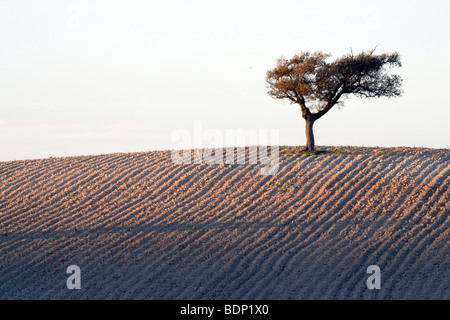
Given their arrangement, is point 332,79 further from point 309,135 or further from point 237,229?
point 237,229

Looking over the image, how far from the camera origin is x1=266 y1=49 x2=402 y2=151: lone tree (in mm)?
21234

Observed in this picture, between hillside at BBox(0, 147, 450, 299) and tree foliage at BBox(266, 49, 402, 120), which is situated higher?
tree foliage at BBox(266, 49, 402, 120)

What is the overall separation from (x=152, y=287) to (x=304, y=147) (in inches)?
473

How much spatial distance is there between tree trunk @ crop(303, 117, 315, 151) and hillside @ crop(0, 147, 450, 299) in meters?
0.72

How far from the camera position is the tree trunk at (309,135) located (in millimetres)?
21719

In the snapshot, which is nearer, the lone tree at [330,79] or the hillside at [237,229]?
the hillside at [237,229]

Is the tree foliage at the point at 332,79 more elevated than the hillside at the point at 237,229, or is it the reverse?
the tree foliage at the point at 332,79

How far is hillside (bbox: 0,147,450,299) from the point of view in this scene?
1220cm

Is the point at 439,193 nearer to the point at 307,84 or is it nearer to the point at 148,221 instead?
the point at 307,84

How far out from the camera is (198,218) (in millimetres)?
16234

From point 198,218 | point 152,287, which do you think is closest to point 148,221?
point 198,218

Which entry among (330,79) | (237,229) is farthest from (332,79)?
(237,229)

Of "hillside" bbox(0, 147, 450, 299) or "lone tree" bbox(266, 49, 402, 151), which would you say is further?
"lone tree" bbox(266, 49, 402, 151)

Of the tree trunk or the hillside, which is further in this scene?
the tree trunk
